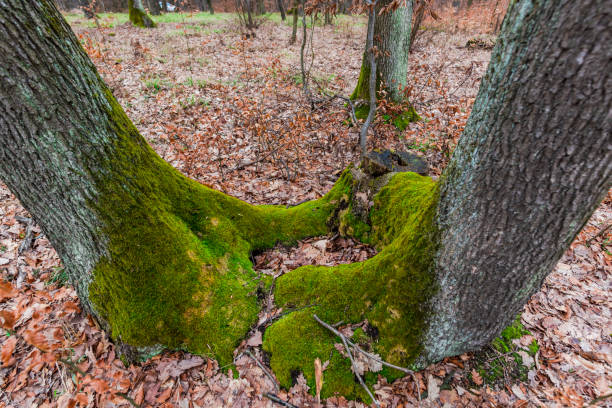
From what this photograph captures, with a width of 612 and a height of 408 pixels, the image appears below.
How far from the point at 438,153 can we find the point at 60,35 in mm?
5829

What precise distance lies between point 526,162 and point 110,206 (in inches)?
113

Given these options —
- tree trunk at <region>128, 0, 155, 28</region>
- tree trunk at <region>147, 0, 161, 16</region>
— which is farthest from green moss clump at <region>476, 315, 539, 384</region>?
tree trunk at <region>147, 0, 161, 16</region>

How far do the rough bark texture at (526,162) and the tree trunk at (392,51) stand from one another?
5209 mm

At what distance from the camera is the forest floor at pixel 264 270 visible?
2366 millimetres

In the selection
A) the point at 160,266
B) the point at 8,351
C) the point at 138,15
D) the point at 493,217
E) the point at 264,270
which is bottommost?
the point at 264,270

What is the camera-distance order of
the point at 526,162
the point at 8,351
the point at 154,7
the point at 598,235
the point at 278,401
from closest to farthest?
the point at 526,162 → the point at 8,351 → the point at 278,401 → the point at 598,235 → the point at 154,7

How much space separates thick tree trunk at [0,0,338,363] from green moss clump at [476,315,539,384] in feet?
6.89

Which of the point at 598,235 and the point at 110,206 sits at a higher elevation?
the point at 110,206

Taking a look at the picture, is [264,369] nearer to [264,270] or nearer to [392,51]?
[264,270]

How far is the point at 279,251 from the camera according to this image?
3.69 meters

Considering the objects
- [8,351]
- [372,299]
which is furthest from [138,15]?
[372,299]

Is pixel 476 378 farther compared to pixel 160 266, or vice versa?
pixel 160 266

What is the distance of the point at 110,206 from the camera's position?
2.35 meters

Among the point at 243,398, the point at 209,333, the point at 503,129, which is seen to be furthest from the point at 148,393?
the point at 503,129
